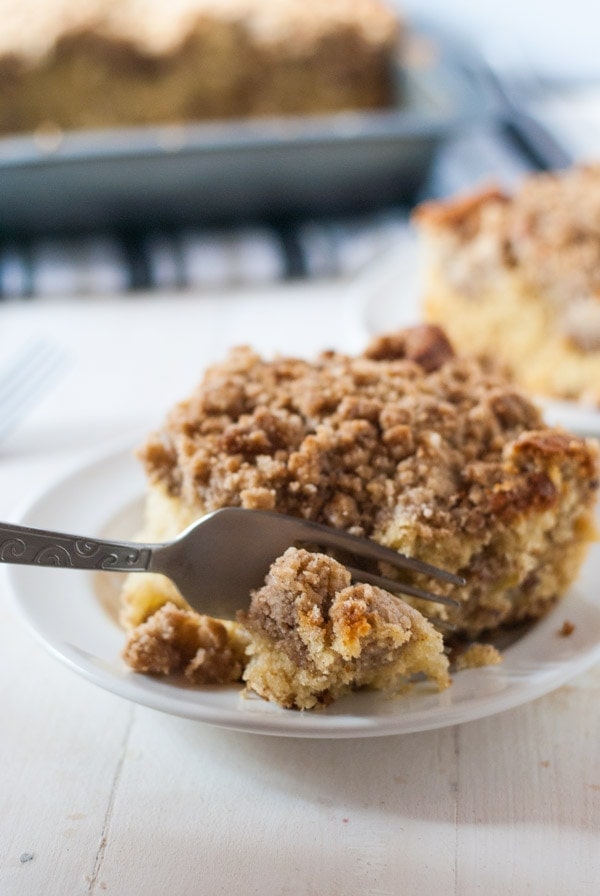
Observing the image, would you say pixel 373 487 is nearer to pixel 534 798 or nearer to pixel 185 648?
pixel 185 648

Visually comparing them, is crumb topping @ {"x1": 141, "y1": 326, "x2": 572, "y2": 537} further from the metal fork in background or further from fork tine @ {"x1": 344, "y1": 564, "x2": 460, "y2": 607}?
the metal fork in background

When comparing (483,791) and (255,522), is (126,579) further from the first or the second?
(483,791)

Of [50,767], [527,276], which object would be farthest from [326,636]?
[527,276]

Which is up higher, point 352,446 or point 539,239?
point 352,446

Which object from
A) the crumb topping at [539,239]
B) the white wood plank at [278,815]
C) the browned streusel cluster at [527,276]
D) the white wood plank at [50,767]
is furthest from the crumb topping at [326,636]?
the crumb topping at [539,239]

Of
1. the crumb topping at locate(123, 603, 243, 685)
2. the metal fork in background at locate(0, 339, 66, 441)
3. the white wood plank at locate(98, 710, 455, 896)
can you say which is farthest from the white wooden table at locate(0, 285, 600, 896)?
the metal fork in background at locate(0, 339, 66, 441)

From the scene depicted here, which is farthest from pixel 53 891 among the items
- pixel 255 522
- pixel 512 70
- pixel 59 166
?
pixel 512 70
